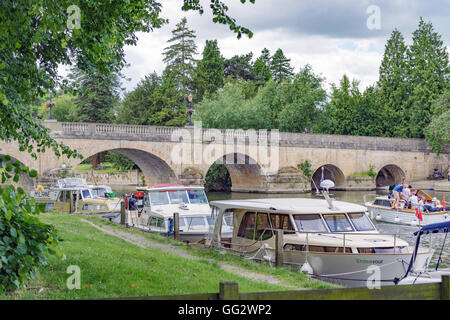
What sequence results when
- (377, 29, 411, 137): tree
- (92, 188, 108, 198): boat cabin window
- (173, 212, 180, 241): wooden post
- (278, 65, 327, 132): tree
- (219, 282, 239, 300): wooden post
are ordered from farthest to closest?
(377, 29, 411, 137): tree, (278, 65, 327, 132): tree, (92, 188, 108, 198): boat cabin window, (173, 212, 180, 241): wooden post, (219, 282, 239, 300): wooden post

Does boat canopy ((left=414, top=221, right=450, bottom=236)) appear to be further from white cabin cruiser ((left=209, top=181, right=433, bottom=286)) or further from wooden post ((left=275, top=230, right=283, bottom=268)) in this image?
wooden post ((left=275, top=230, right=283, bottom=268))

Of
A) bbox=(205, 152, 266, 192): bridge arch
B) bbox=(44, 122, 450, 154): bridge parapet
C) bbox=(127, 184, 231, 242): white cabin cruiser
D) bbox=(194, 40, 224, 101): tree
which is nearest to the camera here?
bbox=(127, 184, 231, 242): white cabin cruiser

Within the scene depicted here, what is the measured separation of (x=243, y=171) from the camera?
156ft

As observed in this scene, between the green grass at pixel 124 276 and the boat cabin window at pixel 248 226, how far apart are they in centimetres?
234

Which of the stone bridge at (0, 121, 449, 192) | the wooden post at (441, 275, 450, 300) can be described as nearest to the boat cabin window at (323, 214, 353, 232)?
the wooden post at (441, 275, 450, 300)

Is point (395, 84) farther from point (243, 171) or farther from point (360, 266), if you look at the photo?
point (360, 266)

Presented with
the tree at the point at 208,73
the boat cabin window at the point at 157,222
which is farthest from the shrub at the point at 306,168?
the boat cabin window at the point at 157,222

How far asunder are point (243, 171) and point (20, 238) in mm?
42730

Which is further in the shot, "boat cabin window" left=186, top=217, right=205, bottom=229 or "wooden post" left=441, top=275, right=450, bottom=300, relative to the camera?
"boat cabin window" left=186, top=217, right=205, bottom=229

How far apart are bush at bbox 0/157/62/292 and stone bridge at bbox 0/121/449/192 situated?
2817cm

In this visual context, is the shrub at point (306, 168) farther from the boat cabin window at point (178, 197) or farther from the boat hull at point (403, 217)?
the boat cabin window at point (178, 197)

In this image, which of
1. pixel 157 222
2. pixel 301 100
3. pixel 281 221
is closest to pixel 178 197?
pixel 157 222

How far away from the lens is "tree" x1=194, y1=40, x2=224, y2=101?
63.2 m
